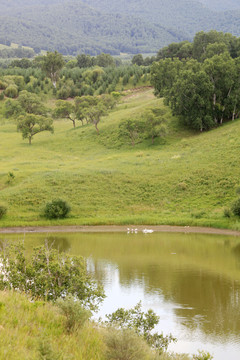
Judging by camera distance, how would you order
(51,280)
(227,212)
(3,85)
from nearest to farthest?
(51,280), (227,212), (3,85)

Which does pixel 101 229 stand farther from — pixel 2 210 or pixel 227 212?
pixel 227 212

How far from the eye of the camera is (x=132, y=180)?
5566 centimetres

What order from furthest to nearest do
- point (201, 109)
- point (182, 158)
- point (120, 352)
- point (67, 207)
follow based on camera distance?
point (201, 109), point (182, 158), point (67, 207), point (120, 352)

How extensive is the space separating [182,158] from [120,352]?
2078 inches

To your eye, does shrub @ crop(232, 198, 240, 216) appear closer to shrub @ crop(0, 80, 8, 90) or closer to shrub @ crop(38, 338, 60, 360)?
shrub @ crop(38, 338, 60, 360)

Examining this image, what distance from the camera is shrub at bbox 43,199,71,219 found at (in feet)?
155

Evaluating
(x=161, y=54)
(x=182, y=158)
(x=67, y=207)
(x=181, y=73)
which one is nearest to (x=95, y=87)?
(x=161, y=54)

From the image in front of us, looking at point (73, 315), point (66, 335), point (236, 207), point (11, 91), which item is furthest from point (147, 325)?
point (11, 91)

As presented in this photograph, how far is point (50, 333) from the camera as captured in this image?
1111 centimetres

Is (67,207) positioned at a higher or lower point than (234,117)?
lower

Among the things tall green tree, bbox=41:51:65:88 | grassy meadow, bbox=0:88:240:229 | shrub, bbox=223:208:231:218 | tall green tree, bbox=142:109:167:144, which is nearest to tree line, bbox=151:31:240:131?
grassy meadow, bbox=0:88:240:229

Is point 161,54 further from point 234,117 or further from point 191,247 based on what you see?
point 191,247

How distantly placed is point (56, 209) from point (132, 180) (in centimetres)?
1189

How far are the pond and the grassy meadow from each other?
5.38 m
